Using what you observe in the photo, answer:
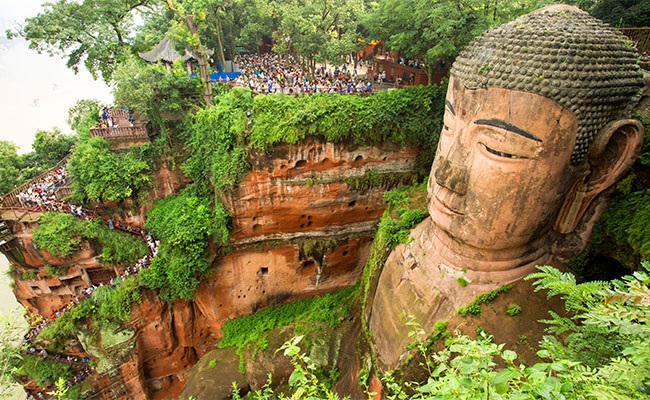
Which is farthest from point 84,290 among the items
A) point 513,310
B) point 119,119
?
point 513,310

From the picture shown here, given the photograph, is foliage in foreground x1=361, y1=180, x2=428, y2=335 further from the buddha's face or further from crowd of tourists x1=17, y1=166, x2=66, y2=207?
crowd of tourists x1=17, y1=166, x2=66, y2=207

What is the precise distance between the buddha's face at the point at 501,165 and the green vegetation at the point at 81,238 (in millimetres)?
13500

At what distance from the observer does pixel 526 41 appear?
5.65 metres

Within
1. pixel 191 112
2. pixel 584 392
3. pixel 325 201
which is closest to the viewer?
pixel 584 392

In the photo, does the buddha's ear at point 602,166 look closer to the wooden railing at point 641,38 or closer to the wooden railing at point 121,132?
the wooden railing at point 641,38

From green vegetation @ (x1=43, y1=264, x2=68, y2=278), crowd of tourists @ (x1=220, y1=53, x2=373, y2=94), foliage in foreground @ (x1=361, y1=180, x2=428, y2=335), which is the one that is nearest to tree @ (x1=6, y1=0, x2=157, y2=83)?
crowd of tourists @ (x1=220, y1=53, x2=373, y2=94)

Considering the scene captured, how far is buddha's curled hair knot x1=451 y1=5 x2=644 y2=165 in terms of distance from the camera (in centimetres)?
536

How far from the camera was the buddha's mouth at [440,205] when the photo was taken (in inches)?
264

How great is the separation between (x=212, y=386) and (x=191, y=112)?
36.5ft

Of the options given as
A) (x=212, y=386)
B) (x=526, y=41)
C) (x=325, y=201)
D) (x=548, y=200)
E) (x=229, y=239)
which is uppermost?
(x=526, y=41)

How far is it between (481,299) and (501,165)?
2.48 metres

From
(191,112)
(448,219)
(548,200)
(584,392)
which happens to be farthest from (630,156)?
(191,112)

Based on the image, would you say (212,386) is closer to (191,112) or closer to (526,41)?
(191,112)

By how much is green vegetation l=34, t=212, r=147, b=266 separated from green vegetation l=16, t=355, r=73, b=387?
446 centimetres
